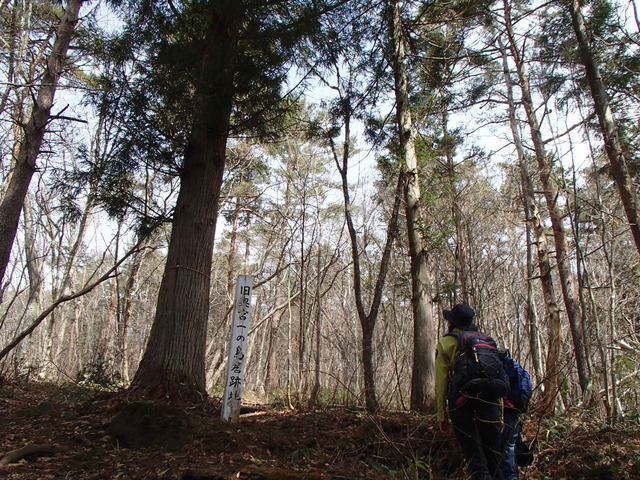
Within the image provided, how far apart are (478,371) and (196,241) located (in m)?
3.39

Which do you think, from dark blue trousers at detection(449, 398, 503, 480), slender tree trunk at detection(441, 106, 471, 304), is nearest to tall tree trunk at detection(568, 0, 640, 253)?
slender tree trunk at detection(441, 106, 471, 304)

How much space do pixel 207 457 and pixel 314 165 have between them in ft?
33.0

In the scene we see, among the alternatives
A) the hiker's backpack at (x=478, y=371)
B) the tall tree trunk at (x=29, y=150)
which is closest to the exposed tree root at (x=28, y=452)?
the hiker's backpack at (x=478, y=371)

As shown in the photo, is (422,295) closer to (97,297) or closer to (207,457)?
(207,457)

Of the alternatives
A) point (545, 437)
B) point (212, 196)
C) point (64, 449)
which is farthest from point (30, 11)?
point (545, 437)

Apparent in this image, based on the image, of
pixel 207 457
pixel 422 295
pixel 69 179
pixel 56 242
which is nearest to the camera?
pixel 207 457

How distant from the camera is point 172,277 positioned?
4559 millimetres

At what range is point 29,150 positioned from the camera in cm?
556

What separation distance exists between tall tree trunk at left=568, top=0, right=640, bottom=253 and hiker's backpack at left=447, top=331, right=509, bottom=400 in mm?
4397

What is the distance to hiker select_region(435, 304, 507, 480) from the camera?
9.06 feet

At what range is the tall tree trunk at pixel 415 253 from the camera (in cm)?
519

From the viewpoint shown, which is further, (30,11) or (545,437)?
(30,11)

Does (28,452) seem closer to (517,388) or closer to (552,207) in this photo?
(517,388)

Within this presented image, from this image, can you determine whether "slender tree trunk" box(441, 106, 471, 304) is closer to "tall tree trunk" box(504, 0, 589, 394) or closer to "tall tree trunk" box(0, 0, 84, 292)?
"tall tree trunk" box(504, 0, 589, 394)
